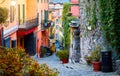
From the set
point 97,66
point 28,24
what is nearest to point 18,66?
point 97,66

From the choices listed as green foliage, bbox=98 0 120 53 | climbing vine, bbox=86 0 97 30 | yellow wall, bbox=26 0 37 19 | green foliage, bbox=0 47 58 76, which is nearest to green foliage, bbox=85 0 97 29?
climbing vine, bbox=86 0 97 30

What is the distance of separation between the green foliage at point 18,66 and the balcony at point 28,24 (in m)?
26.2

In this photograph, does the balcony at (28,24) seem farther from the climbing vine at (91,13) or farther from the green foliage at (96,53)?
the green foliage at (96,53)

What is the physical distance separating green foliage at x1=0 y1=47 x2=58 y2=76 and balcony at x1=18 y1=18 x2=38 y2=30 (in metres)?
26.2

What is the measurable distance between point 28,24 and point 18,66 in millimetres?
29792

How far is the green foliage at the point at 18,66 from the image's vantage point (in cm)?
815

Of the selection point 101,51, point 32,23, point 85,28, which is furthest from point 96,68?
point 32,23

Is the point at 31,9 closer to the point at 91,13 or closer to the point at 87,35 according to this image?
the point at 87,35

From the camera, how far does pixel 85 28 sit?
26.1 meters

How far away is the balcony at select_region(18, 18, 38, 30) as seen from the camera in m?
35.8

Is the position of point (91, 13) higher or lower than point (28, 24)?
higher

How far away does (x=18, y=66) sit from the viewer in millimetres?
8305

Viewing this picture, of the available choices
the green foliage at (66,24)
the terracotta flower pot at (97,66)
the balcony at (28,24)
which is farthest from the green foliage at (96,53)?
the balcony at (28,24)

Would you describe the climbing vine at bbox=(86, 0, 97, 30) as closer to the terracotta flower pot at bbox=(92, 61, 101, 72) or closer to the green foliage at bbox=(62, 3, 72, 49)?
the terracotta flower pot at bbox=(92, 61, 101, 72)
